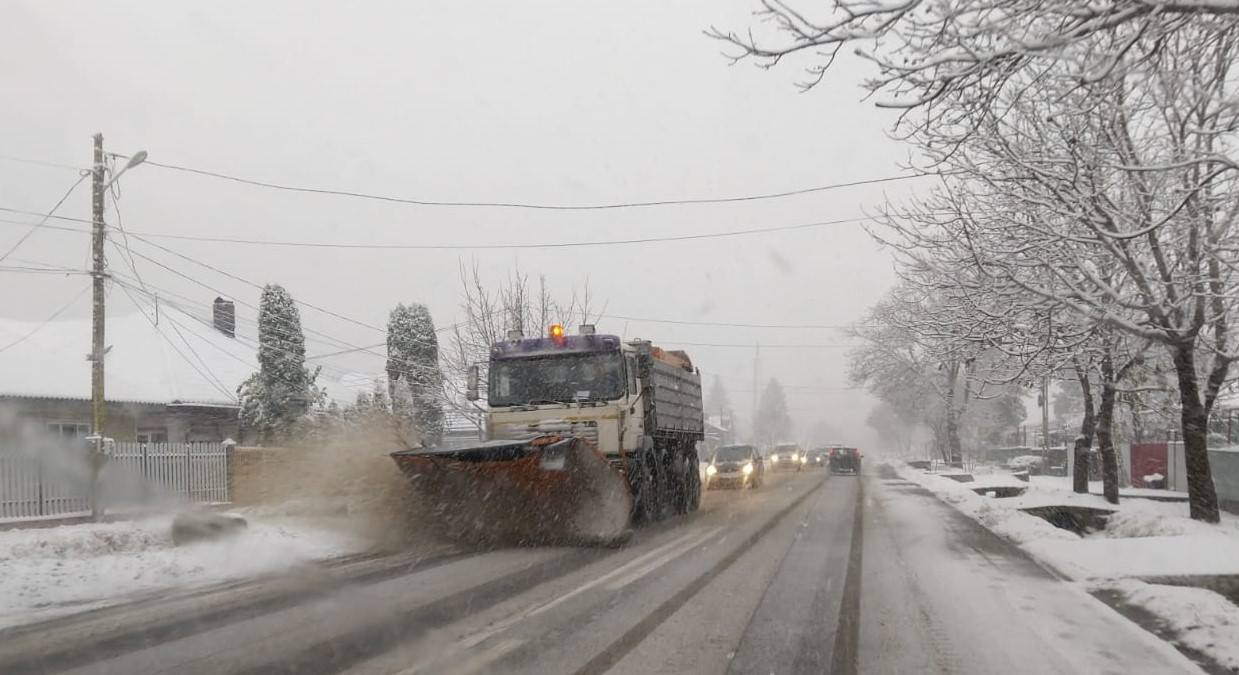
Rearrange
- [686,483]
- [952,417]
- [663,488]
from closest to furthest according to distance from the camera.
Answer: [663,488], [686,483], [952,417]

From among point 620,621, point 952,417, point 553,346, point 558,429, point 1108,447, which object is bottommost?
point 620,621

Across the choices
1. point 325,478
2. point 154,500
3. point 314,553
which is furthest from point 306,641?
point 154,500

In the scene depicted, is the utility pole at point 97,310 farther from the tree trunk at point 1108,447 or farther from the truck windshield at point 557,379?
the tree trunk at point 1108,447

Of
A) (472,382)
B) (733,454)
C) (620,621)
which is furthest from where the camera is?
(733,454)

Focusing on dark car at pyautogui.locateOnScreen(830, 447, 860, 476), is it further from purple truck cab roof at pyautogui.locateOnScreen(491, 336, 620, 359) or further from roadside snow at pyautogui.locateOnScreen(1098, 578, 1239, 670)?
roadside snow at pyautogui.locateOnScreen(1098, 578, 1239, 670)

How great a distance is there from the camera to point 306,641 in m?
6.65

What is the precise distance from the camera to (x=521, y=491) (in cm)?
1231

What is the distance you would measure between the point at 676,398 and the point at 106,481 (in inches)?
391

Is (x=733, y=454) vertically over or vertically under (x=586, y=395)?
under

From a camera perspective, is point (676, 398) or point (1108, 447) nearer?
point (676, 398)

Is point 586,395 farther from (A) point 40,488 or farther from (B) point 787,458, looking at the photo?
(B) point 787,458

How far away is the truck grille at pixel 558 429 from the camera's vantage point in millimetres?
13438

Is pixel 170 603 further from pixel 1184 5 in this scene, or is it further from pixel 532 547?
pixel 1184 5

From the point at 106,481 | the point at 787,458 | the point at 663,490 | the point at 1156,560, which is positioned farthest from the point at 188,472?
the point at 787,458
